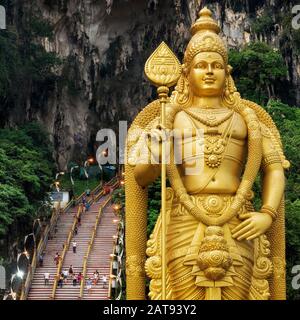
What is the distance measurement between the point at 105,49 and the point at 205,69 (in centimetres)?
2204

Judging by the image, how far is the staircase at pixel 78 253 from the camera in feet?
46.9

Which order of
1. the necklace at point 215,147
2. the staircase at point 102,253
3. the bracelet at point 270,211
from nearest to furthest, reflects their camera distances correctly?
1. the bracelet at point 270,211
2. the necklace at point 215,147
3. the staircase at point 102,253

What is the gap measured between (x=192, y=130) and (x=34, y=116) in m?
20.8

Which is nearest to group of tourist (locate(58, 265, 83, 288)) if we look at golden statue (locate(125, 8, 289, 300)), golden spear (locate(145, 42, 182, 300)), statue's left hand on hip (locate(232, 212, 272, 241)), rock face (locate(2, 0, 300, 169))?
golden statue (locate(125, 8, 289, 300))

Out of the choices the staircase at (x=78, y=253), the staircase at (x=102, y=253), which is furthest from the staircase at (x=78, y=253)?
the staircase at (x=102, y=253)

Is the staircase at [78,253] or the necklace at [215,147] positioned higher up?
the staircase at [78,253]

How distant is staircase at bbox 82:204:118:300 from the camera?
560 inches

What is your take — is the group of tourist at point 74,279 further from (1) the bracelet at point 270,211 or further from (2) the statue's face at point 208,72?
(1) the bracelet at point 270,211

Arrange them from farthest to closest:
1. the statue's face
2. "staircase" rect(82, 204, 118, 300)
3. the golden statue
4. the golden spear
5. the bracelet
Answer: "staircase" rect(82, 204, 118, 300), the statue's face, the bracelet, the golden statue, the golden spear

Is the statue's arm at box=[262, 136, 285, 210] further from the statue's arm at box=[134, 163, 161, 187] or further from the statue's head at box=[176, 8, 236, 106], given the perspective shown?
the statue's arm at box=[134, 163, 161, 187]

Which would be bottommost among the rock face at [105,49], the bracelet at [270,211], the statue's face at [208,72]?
the bracelet at [270,211]

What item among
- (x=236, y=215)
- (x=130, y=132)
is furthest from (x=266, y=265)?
(x=130, y=132)

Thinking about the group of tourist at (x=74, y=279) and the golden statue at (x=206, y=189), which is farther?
the group of tourist at (x=74, y=279)

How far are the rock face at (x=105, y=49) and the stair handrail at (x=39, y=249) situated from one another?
730 centimetres
